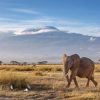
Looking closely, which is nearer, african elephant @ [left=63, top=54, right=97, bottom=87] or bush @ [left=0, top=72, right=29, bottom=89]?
african elephant @ [left=63, top=54, right=97, bottom=87]

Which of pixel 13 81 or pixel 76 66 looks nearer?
pixel 76 66

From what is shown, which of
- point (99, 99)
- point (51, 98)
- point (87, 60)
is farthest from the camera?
point (87, 60)

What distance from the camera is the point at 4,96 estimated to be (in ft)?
65.3

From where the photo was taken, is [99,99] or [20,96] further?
[20,96]

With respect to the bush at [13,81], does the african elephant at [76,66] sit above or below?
above

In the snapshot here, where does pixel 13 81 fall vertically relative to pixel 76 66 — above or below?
below

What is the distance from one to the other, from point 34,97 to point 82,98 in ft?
7.74

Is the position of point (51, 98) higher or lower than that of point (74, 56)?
lower

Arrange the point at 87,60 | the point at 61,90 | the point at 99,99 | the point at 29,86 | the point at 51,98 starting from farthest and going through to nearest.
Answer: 1. the point at 87,60
2. the point at 29,86
3. the point at 61,90
4. the point at 51,98
5. the point at 99,99

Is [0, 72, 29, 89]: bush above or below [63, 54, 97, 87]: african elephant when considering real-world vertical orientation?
below

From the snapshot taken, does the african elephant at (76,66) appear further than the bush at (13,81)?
No

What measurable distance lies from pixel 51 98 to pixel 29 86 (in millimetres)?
4625

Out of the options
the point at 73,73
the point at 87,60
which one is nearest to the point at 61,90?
the point at 73,73

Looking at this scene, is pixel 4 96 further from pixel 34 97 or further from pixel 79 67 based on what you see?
pixel 79 67
